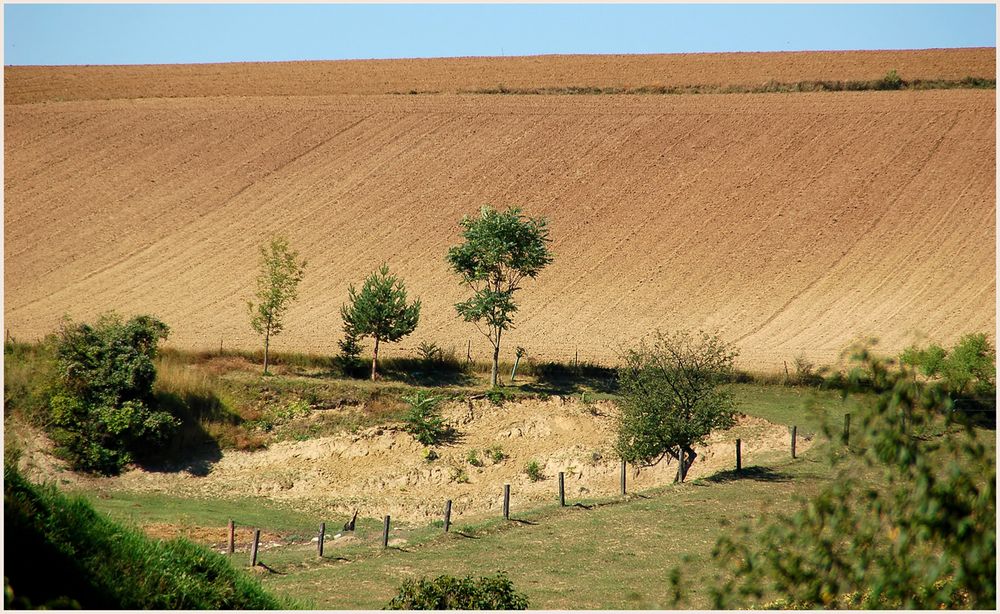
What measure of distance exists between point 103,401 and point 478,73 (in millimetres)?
72259

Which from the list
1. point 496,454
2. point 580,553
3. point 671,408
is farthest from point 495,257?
point 580,553

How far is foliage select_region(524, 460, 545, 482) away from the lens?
123ft

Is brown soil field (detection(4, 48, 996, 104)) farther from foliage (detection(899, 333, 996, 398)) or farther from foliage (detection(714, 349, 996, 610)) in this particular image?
foliage (detection(714, 349, 996, 610))

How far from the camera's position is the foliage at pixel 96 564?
40.4 ft

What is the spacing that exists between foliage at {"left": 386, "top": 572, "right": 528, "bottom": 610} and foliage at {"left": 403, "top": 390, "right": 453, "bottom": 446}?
24.6 metres

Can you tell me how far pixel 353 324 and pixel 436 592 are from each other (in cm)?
3124

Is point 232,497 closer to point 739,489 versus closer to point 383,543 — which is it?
point 383,543

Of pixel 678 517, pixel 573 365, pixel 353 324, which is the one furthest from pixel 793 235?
pixel 678 517

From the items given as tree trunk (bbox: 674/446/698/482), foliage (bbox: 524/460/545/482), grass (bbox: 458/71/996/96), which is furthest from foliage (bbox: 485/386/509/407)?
grass (bbox: 458/71/996/96)

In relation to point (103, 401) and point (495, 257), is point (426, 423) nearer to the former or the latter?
point (495, 257)

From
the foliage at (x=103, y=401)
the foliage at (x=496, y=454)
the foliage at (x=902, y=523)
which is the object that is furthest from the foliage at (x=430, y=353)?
the foliage at (x=902, y=523)

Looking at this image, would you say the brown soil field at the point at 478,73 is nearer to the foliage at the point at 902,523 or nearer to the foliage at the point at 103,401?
the foliage at the point at 103,401

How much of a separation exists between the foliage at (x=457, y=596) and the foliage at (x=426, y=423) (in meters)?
24.6

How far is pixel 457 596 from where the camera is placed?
15.0 m
